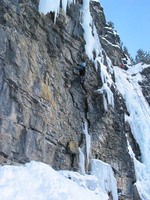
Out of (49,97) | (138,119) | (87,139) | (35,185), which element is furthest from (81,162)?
(138,119)

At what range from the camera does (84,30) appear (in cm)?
1500

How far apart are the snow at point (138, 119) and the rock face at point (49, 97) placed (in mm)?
1199

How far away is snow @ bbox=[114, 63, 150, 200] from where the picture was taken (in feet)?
57.7

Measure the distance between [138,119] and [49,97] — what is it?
10.2 meters

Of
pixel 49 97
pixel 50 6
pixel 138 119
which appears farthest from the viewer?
pixel 138 119

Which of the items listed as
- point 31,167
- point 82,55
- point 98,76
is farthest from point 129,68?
point 31,167

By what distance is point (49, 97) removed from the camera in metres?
11.5

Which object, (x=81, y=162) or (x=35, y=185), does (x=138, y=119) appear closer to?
(x=81, y=162)

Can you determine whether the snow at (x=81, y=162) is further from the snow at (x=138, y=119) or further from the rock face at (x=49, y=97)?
the snow at (x=138, y=119)

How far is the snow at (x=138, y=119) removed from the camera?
57.7ft

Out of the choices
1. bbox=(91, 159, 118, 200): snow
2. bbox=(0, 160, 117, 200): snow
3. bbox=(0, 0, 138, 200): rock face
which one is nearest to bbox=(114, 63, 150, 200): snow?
bbox=(0, 0, 138, 200): rock face

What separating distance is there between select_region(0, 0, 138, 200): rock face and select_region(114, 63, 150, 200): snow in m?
1.20

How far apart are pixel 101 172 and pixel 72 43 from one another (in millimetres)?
4983

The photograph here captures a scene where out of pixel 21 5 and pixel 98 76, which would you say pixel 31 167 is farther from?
pixel 98 76
